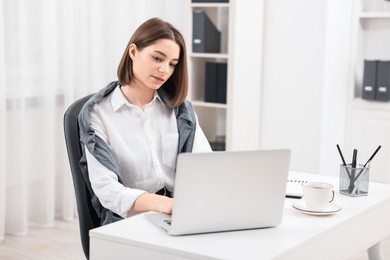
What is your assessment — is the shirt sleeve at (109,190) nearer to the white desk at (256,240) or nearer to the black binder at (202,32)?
the white desk at (256,240)

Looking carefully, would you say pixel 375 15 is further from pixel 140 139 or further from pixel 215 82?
pixel 140 139

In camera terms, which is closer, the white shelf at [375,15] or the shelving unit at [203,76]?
the white shelf at [375,15]

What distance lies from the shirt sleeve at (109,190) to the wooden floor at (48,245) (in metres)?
1.49

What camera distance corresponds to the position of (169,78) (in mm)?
2352

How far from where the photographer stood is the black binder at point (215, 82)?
15.1ft

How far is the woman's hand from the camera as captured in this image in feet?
6.24

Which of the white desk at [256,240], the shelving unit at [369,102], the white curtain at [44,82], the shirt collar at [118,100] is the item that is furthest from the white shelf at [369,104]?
the shirt collar at [118,100]

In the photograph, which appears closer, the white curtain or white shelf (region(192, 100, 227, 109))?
the white curtain

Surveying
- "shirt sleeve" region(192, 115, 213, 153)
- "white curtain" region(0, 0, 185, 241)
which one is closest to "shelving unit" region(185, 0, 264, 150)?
"white curtain" region(0, 0, 185, 241)

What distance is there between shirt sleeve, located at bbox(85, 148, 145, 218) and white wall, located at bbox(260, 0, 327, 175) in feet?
9.01

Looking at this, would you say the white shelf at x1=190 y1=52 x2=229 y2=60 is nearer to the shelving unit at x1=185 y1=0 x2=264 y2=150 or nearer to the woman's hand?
the shelving unit at x1=185 y1=0 x2=264 y2=150

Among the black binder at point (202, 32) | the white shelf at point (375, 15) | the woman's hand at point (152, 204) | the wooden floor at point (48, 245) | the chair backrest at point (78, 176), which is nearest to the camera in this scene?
the woman's hand at point (152, 204)

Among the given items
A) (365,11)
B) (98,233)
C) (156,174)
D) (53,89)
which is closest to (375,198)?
(156,174)

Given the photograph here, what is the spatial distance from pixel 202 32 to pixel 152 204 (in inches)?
108
